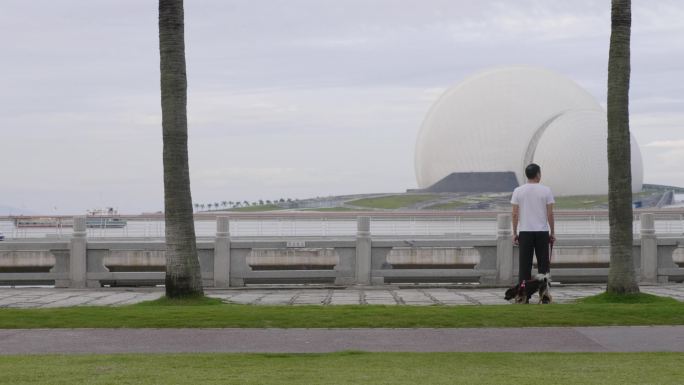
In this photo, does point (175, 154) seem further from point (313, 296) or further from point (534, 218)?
point (534, 218)

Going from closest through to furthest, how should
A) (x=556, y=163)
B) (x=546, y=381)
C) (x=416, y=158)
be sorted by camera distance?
(x=546, y=381)
(x=556, y=163)
(x=416, y=158)

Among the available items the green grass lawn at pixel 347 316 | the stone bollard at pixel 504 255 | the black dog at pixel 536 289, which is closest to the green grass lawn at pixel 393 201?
the stone bollard at pixel 504 255

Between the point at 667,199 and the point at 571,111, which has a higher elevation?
the point at 571,111

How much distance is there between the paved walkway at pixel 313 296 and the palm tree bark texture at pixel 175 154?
1.08 meters

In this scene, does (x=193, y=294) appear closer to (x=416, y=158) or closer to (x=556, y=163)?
(x=556, y=163)

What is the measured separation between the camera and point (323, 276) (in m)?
20.6

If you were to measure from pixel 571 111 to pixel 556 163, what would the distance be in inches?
298

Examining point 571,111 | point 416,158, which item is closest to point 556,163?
point 571,111

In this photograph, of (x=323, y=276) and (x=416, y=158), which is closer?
(x=323, y=276)

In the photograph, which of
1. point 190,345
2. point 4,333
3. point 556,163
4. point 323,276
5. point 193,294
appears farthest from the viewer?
point 556,163

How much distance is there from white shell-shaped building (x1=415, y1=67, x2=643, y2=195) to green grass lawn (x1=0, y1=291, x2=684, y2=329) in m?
106

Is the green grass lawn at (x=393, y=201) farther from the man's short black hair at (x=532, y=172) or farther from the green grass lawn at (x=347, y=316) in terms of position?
the green grass lawn at (x=347, y=316)

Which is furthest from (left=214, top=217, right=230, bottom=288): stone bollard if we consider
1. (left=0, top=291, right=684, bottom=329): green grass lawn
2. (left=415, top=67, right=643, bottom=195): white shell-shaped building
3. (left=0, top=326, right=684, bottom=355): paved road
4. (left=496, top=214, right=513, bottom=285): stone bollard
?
(left=415, top=67, right=643, bottom=195): white shell-shaped building

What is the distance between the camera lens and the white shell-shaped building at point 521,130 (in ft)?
391
